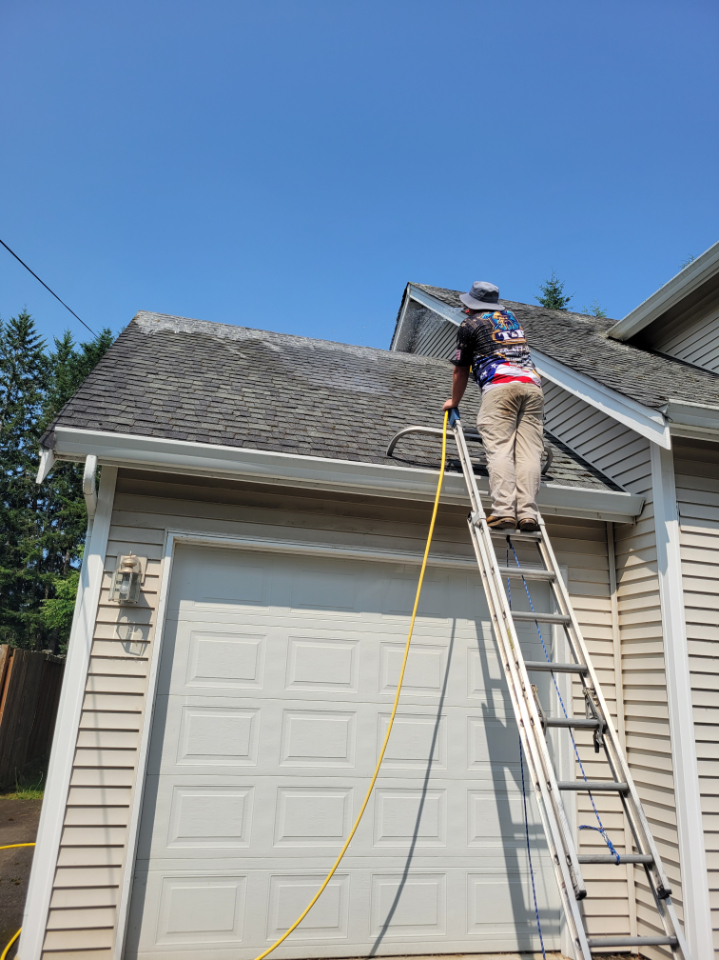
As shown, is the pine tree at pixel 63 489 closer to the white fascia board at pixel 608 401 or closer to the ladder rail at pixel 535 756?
the white fascia board at pixel 608 401

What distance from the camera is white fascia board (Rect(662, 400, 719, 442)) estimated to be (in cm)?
411

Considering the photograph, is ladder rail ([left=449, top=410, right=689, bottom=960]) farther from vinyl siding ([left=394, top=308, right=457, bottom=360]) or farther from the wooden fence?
the wooden fence

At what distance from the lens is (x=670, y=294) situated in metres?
6.48

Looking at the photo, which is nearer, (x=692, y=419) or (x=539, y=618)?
(x=539, y=618)

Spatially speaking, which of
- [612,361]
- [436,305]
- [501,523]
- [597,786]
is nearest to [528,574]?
[501,523]

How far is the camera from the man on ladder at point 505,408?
3.62 meters

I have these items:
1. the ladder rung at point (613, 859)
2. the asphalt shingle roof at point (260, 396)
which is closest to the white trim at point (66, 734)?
the asphalt shingle roof at point (260, 396)

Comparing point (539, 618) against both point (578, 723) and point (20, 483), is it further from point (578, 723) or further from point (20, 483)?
point (20, 483)

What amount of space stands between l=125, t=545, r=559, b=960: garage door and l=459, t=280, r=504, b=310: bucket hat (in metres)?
1.93

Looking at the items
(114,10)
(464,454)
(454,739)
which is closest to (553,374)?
(464,454)

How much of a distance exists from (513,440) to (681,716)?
206 cm

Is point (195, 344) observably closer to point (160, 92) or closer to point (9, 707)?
point (160, 92)

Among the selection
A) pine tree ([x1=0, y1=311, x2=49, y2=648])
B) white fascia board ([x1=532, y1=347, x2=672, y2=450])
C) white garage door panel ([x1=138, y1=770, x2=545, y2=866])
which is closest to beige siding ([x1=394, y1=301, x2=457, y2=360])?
white fascia board ([x1=532, y1=347, x2=672, y2=450])

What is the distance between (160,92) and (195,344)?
10.9 feet
